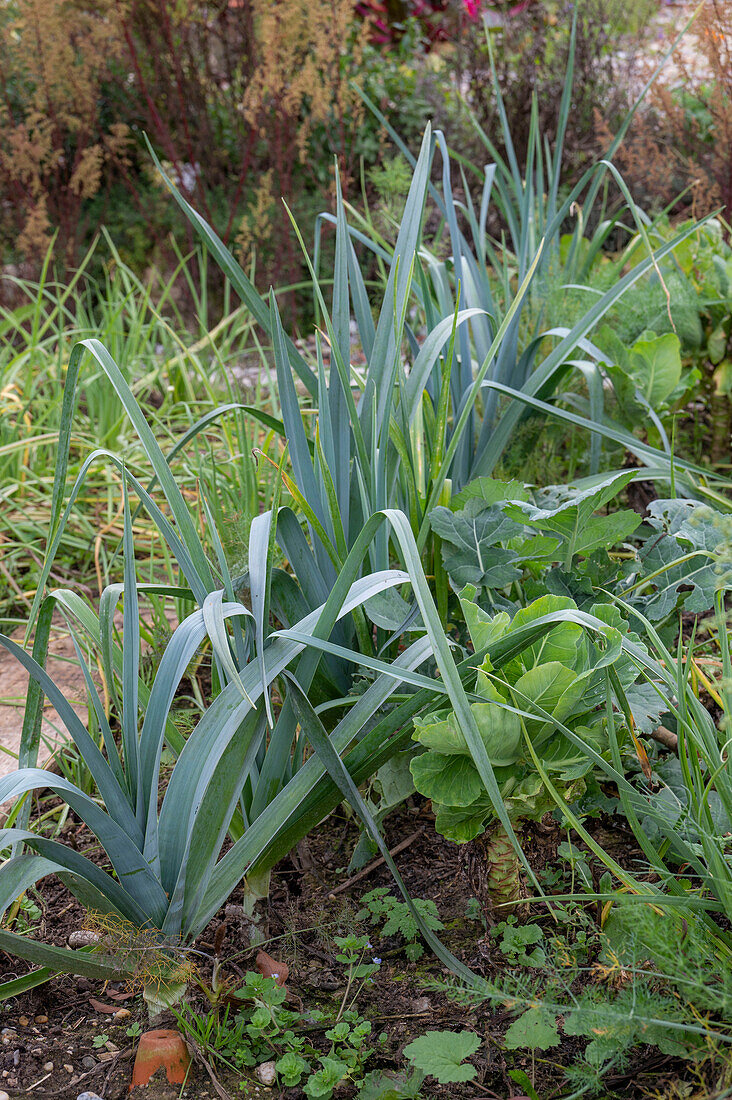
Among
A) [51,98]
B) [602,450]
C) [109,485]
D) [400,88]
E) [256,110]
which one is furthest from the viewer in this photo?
[400,88]

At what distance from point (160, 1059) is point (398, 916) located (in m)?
0.34

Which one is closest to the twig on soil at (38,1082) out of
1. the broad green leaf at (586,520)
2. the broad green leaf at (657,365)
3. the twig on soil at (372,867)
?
the twig on soil at (372,867)

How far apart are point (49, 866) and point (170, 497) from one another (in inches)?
18.0

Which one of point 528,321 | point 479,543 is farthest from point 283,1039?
point 528,321

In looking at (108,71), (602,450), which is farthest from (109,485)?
(108,71)

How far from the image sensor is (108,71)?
524 centimetres

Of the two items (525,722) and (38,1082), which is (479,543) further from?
(38,1082)

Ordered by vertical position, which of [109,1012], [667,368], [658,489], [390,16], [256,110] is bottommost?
[109,1012]

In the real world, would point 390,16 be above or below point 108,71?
above

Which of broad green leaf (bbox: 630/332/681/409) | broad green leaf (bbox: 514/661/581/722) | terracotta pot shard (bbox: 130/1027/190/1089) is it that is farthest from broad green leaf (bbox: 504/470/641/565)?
terracotta pot shard (bbox: 130/1027/190/1089)

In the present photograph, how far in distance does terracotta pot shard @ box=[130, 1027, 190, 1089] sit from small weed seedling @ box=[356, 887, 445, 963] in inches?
11.6

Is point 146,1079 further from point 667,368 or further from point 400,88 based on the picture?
point 400,88

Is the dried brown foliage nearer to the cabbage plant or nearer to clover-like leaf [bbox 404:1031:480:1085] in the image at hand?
the cabbage plant

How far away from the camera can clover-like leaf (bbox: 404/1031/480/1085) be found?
0.89 m
